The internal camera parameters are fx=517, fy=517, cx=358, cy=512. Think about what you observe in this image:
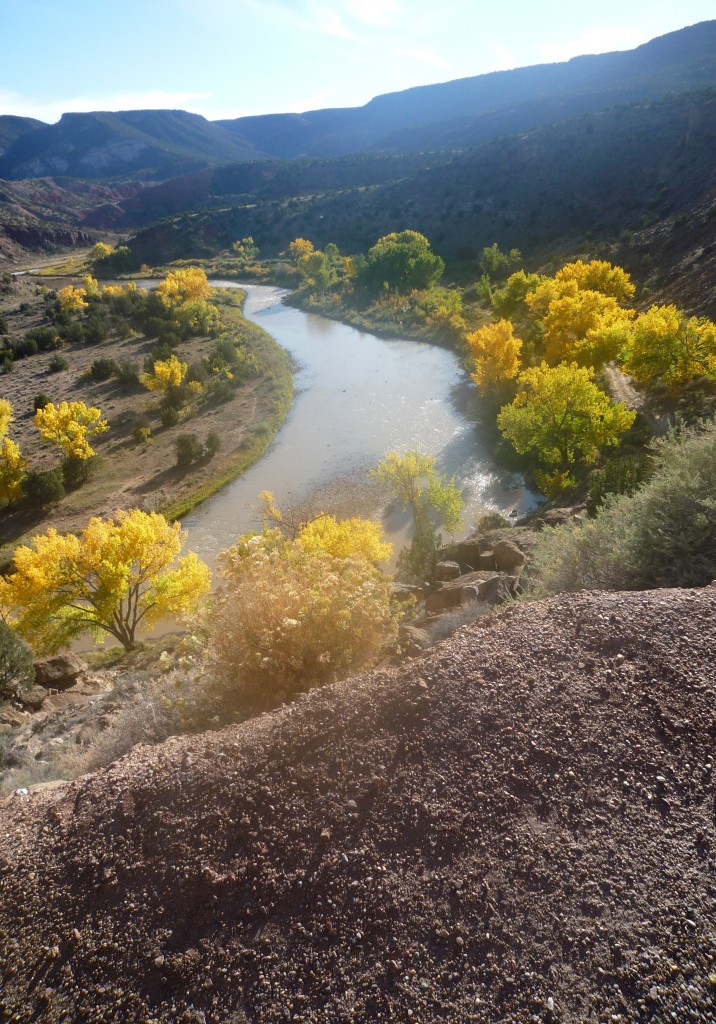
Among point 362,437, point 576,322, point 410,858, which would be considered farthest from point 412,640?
point 576,322

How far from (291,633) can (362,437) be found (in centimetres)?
3382

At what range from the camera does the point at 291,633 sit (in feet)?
35.4

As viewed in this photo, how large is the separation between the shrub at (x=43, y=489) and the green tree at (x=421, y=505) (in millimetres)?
22556

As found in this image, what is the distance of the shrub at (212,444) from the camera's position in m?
42.4

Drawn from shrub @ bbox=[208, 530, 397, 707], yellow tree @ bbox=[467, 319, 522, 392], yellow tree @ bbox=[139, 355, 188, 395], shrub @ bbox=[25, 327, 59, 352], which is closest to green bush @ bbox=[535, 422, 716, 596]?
shrub @ bbox=[208, 530, 397, 707]

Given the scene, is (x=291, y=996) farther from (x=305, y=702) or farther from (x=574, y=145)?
(x=574, y=145)

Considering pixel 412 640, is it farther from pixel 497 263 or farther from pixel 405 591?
pixel 497 263

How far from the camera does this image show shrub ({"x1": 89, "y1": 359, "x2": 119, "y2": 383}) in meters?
59.5

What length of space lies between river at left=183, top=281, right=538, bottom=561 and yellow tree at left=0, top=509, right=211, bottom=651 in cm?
678

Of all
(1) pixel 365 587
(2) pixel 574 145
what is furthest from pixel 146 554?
(2) pixel 574 145

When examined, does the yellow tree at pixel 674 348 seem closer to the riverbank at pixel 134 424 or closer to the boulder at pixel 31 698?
the riverbank at pixel 134 424

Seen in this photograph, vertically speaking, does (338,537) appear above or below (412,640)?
below

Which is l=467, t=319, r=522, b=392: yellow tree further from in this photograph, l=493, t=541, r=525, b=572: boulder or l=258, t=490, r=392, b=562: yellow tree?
l=493, t=541, r=525, b=572: boulder

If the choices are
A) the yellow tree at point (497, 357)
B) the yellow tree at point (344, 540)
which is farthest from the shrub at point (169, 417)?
the yellow tree at point (497, 357)
